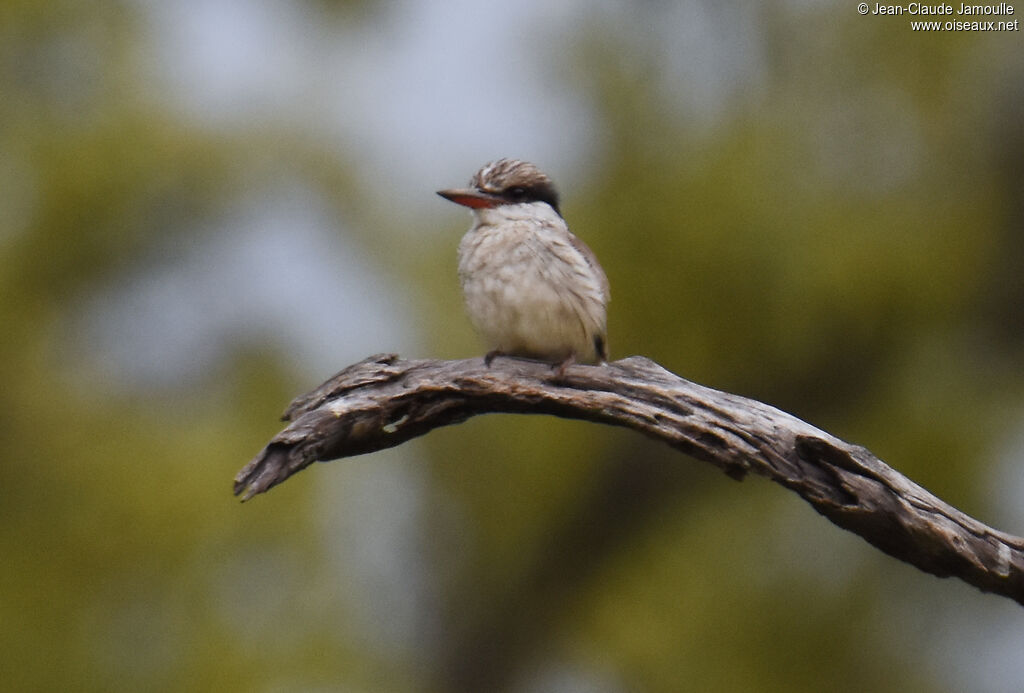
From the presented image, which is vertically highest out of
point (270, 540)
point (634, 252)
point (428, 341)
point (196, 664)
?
point (634, 252)

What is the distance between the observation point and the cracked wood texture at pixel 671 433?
2.99 meters

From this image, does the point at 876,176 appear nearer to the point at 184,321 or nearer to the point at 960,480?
the point at 960,480

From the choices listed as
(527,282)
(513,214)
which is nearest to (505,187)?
(513,214)

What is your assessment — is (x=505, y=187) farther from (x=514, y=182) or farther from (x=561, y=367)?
(x=561, y=367)

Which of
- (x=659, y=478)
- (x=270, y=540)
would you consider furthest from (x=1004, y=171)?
(x=270, y=540)

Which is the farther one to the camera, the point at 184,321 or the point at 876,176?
the point at 184,321

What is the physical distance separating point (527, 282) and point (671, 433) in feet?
3.13

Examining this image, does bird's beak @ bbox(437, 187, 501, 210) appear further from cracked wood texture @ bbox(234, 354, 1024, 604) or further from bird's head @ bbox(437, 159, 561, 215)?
cracked wood texture @ bbox(234, 354, 1024, 604)

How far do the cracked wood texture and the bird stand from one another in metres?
0.37

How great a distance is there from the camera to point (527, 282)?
395 centimetres

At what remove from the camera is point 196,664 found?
545 centimetres

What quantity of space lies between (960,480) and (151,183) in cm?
398

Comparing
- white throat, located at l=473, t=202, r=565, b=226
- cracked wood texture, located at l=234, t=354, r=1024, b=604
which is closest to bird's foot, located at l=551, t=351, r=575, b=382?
cracked wood texture, located at l=234, t=354, r=1024, b=604

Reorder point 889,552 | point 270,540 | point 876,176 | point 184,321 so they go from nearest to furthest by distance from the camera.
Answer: point 889,552
point 876,176
point 270,540
point 184,321
